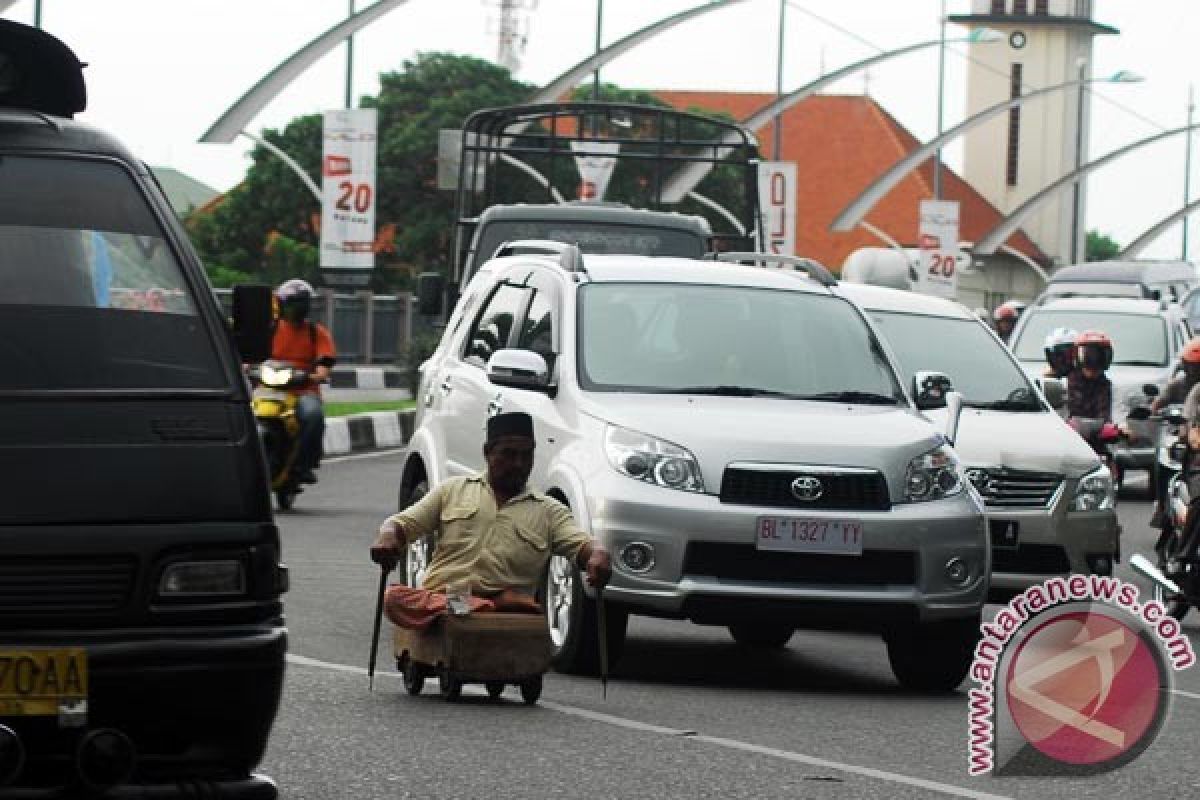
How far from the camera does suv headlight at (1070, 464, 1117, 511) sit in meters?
16.0

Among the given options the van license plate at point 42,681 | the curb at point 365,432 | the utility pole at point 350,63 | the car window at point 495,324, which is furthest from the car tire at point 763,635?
the utility pole at point 350,63

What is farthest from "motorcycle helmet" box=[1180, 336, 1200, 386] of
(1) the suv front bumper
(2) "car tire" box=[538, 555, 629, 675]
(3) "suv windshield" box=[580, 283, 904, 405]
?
(2) "car tire" box=[538, 555, 629, 675]

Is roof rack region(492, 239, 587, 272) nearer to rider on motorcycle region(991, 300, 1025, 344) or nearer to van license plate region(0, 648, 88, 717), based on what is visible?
van license plate region(0, 648, 88, 717)

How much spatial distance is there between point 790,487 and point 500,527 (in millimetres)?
1422

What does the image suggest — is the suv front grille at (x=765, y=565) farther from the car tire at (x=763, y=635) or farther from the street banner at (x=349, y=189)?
the street banner at (x=349, y=189)

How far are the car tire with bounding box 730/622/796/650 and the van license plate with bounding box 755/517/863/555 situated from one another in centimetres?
239

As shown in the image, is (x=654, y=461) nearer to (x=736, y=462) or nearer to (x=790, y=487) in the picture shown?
(x=736, y=462)

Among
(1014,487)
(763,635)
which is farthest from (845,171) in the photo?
(763,635)

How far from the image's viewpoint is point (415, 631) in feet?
36.7

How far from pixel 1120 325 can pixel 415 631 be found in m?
20.2

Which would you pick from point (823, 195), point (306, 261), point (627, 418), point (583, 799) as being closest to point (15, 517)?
point (583, 799)

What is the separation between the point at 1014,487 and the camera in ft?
52.1

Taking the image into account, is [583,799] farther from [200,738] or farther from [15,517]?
[15,517]

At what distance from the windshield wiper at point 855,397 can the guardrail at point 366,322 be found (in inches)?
1877
